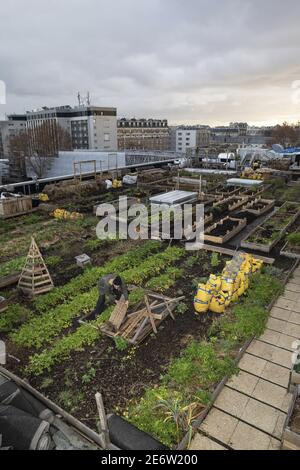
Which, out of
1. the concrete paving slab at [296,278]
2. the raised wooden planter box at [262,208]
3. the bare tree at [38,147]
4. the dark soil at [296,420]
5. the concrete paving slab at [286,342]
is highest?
the bare tree at [38,147]

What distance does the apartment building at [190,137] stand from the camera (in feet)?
346

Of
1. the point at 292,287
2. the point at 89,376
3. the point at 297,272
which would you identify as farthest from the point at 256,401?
the point at 297,272

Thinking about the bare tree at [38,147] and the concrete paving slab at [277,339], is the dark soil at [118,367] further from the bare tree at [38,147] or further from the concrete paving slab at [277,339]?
the bare tree at [38,147]

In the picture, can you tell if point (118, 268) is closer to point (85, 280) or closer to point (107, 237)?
point (85, 280)

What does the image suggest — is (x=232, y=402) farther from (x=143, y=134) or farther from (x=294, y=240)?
(x=143, y=134)

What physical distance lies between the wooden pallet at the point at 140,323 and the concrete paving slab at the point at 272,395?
2515 mm

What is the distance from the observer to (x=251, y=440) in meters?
4.70

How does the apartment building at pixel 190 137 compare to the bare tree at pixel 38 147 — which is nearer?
the bare tree at pixel 38 147

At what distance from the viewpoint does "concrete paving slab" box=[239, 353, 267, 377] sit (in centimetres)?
602

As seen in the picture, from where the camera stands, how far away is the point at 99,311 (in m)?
7.68

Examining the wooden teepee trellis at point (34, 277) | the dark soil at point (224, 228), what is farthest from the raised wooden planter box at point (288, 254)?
the wooden teepee trellis at point (34, 277)

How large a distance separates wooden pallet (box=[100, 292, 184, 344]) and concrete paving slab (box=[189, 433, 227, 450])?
7.92ft

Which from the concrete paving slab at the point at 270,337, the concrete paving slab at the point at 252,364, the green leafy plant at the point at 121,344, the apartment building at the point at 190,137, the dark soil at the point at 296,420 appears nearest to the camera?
the dark soil at the point at 296,420

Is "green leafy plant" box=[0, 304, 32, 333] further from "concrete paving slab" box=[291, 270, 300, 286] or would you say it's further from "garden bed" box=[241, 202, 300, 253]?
"garden bed" box=[241, 202, 300, 253]
